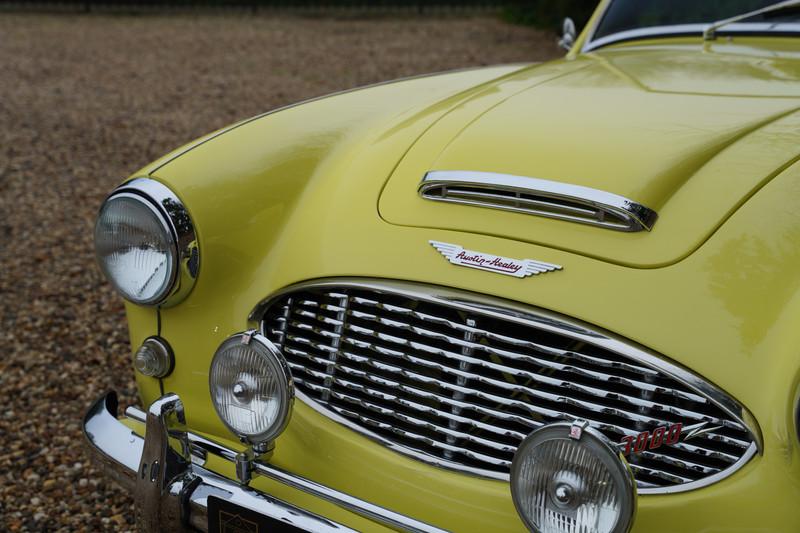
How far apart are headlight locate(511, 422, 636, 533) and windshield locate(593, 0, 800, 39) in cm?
186

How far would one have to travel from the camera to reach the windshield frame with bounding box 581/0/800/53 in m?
2.60

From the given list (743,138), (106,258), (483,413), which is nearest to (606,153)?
(743,138)

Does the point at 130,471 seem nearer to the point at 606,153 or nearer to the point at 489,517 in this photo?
the point at 489,517

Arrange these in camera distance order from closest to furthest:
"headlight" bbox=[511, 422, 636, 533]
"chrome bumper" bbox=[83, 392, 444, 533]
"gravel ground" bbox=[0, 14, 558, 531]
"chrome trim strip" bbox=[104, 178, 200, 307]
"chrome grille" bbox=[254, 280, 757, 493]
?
"headlight" bbox=[511, 422, 636, 533] < "chrome grille" bbox=[254, 280, 757, 493] < "chrome bumper" bbox=[83, 392, 444, 533] < "chrome trim strip" bbox=[104, 178, 200, 307] < "gravel ground" bbox=[0, 14, 558, 531]

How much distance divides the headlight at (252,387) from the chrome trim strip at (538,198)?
497 millimetres

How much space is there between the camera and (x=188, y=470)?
175 cm

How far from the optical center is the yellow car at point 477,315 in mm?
1405

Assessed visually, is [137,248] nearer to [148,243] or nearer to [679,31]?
[148,243]

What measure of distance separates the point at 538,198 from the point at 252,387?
70 cm

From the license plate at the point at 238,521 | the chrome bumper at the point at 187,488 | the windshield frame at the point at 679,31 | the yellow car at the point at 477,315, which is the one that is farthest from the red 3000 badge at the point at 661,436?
the windshield frame at the point at 679,31

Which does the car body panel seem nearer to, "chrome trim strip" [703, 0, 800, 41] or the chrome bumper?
the chrome bumper

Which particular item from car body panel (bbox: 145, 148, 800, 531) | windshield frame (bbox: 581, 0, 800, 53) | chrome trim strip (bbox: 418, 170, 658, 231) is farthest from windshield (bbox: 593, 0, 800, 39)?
chrome trim strip (bbox: 418, 170, 658, 231)

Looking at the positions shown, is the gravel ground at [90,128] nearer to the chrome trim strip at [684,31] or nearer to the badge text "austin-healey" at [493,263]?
the badge text "austin-healey" at [493,263]

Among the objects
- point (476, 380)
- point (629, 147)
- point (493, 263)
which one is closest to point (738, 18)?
point (629, 147)
